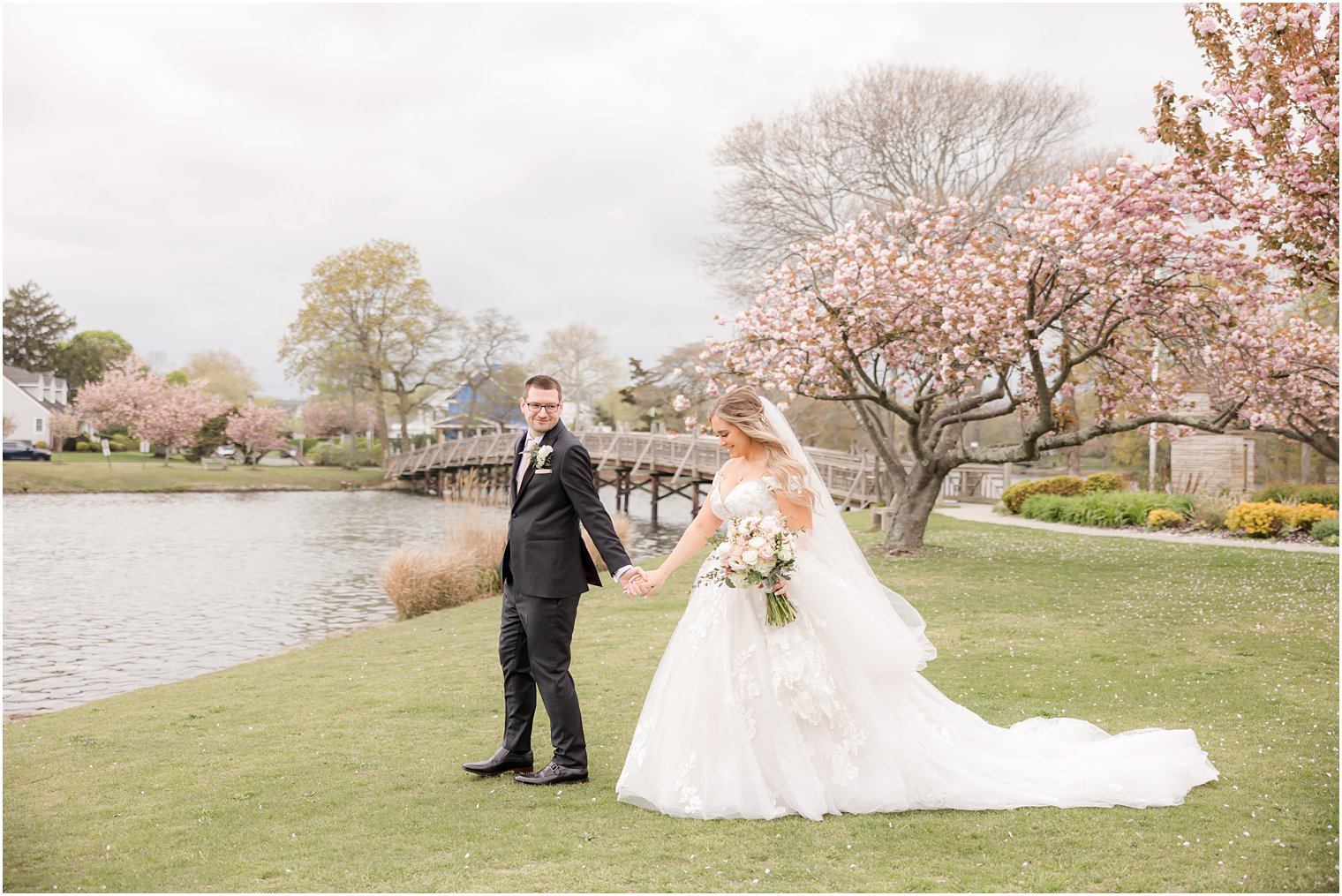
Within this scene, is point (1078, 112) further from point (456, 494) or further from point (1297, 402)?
point (456, 494)

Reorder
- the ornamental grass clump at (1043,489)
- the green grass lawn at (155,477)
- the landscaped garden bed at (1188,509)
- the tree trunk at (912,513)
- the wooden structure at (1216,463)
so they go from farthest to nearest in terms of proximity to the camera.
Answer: the green grass lawn at (155,477)
the ornamental grass clump at (1043,489)
the wooden structure at (1216,463)
the landscaped garden bed at (1188,509)
the tree trunk at (912,513)

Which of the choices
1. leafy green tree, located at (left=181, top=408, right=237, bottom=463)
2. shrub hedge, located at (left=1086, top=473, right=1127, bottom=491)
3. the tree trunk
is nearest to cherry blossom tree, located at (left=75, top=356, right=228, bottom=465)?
leafy green tree, located at (left=181, top=408, right=237, bottom=463)

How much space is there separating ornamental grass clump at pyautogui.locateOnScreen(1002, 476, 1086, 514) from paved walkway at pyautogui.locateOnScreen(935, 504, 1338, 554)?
50cm

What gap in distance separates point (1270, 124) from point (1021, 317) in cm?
576

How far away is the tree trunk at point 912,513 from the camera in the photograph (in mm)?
16797

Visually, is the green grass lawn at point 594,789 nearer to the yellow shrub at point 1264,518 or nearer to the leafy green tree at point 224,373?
the yellow shrub at point 1264,518

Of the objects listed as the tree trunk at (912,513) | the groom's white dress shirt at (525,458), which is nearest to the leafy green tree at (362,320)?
the tree trunk at (912,513)

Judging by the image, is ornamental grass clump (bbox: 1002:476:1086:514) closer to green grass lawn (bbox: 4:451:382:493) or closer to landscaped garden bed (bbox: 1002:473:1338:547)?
landscaped garden bed (bbox: 1002:473:1338:547)

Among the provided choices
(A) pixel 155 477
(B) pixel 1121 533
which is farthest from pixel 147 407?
(B) pixel 1121 533

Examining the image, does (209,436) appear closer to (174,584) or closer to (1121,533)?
(174,584)

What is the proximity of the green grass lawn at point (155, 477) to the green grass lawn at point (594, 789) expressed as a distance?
A: 3956 cm

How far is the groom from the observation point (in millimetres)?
5414

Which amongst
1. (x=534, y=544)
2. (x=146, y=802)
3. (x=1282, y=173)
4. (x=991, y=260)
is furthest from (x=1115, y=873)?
(x=991, y=260)

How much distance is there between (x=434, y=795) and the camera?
5418mm
